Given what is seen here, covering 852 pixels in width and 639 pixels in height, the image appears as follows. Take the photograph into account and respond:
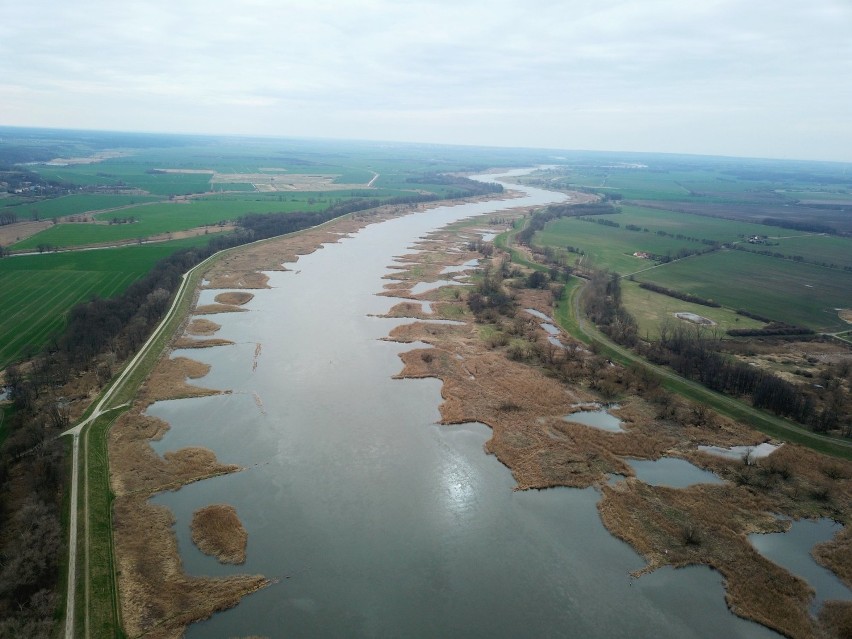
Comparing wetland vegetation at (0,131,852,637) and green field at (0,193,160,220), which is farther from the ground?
green field at (0,193,160,220)

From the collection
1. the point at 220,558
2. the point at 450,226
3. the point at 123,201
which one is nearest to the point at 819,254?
the point at 450,226

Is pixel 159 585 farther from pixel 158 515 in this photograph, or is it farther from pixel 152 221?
pixel 152 221

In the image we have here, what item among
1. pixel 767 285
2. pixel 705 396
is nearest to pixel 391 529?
pixel 705 396

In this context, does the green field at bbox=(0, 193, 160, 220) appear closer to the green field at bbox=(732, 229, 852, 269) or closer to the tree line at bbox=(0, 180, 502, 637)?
the tree line at bbox=(0, 180, 502, 637)

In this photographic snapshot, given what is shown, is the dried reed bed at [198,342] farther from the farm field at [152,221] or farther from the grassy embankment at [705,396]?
the farm field at [152,221]

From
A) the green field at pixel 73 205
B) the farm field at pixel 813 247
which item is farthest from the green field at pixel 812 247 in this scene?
the green field at pixel 73 205

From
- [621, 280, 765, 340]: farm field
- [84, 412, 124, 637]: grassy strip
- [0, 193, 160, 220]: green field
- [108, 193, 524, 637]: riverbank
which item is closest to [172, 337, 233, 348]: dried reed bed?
[108, 193, 524, 637]: riverbank
